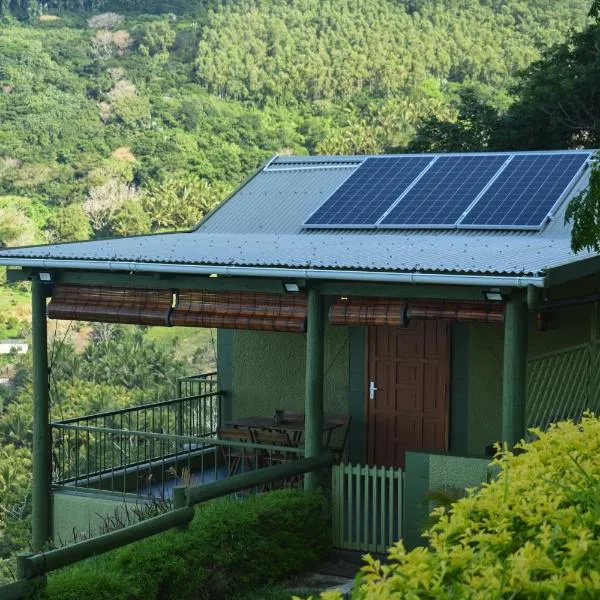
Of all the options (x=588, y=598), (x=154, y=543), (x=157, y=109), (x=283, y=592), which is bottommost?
(x=283, y=592)

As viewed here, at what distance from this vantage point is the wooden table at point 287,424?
44.1 feet

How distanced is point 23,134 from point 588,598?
72938 mm

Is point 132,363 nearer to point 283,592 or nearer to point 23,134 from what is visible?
point 23,134

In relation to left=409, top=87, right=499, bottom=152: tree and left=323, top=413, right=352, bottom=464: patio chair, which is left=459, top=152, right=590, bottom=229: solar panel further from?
left=409, top=87, right=499, bottom=152: tree

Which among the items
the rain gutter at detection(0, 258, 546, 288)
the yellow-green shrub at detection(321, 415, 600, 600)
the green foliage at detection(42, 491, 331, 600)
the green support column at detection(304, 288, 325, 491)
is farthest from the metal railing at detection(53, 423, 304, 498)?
the yellow-green shrub at detection(321, 415, 600, 600)

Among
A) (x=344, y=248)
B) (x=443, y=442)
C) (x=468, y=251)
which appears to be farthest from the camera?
(x=443, y=442)

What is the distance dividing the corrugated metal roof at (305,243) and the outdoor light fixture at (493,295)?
9.0 inches

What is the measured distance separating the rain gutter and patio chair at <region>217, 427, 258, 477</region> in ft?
8.24

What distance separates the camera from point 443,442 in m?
13.6

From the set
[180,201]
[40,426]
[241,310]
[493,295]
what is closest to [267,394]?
[241,310]

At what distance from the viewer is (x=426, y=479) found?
36.4ft

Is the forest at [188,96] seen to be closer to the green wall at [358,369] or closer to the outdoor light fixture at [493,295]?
the green wall at [358,369]

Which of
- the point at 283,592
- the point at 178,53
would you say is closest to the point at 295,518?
the point at 283,592

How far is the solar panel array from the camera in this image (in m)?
14.1
